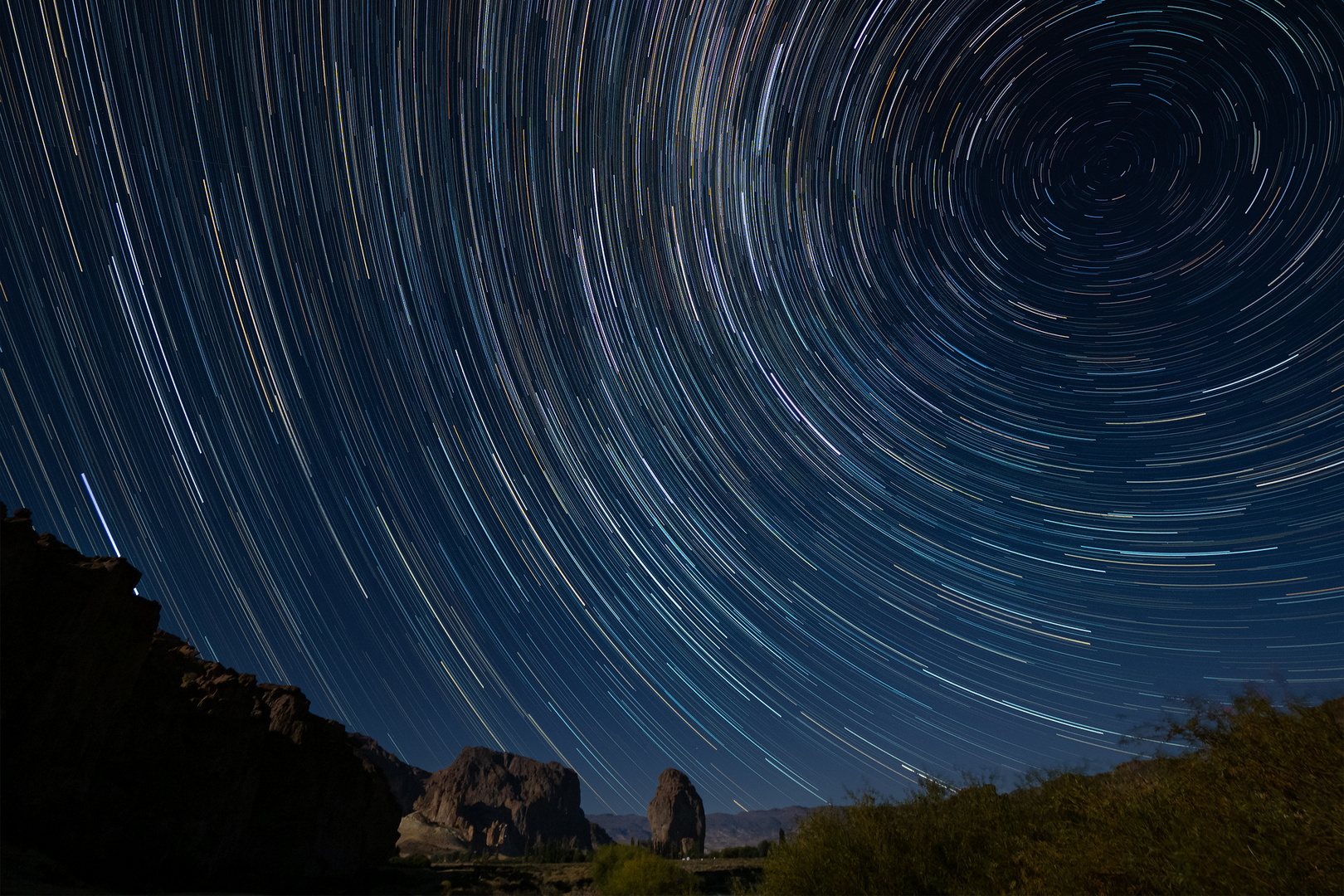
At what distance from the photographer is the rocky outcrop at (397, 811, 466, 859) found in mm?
89812

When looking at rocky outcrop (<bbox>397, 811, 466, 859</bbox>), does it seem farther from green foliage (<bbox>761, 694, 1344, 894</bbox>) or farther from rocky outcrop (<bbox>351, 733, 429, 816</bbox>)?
green foliage (<bbox>761, 694, 1344, 894</bbox>)

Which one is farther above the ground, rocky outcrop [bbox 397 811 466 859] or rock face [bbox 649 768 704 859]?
rock face [bbox 649 768 704 859]

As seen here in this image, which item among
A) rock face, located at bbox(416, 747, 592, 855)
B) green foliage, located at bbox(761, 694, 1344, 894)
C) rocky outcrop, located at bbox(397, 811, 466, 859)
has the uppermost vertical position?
green foliage, located at bbox(761, 694, 1344, 894)

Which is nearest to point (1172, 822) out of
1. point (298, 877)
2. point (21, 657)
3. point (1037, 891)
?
point (1037, 891)

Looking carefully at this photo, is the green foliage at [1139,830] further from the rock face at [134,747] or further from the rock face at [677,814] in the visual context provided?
the rock face at [677,814]

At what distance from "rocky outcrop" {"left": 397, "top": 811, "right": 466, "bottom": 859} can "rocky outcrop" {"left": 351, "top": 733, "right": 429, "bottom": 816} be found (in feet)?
22.5

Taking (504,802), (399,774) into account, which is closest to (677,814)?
(504,802)

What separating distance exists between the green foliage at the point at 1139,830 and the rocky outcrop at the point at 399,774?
133 metres

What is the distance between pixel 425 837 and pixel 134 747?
9567cm

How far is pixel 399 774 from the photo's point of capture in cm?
12625

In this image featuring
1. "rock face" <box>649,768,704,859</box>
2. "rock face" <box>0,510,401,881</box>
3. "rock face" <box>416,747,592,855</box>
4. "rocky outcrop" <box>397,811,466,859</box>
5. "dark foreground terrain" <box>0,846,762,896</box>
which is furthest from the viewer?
"rock face" <box>416,747,592,855</box>

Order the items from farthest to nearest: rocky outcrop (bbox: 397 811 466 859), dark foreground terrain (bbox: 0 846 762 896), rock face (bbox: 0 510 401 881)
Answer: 1. rocky outcrop (bbox: 397 811 466 859)
2. rock face (bbox: 0 510 401 881)
3. dark foreground terrain (bbox: 0 846 762 896)

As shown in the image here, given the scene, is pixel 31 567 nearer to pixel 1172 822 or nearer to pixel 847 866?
pixel 847 866

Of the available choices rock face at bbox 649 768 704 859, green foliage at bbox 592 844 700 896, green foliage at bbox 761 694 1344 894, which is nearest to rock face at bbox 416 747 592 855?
rock face at bbox 649 768 704 859
